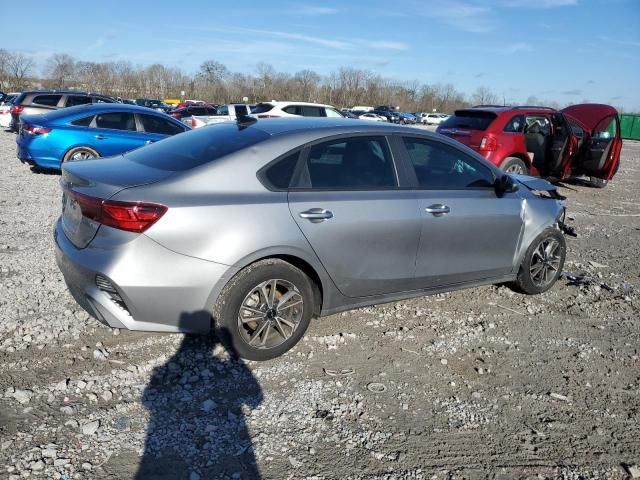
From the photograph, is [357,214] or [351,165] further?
[351,165]

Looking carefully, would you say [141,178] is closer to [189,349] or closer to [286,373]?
[189,349]

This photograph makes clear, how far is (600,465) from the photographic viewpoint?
9.29ft

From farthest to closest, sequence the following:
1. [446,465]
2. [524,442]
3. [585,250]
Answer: [585,250] → [524,442] → [446,465]

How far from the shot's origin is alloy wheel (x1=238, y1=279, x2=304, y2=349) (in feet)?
11.6

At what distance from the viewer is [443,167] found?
443cm

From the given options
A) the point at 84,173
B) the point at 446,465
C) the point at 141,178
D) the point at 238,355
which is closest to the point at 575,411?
the point at 446,465

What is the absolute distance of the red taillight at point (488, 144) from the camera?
33.5ft

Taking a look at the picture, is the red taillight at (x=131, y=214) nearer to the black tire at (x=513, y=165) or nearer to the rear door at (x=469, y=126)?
the rear door at (x=469, y=126)

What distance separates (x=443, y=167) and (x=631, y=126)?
53609mm

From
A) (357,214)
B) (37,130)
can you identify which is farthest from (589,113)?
(37,130)

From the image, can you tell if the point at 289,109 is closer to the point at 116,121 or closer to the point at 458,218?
the point at 116,121

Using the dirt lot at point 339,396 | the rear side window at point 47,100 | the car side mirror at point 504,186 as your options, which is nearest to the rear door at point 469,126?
the car side mirror at point 504,186

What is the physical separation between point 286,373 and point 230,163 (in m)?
1.49

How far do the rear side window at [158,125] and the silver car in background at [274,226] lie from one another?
6747mm
